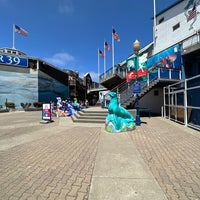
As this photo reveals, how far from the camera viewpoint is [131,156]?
12.6 ft

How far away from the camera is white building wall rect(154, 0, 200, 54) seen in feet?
49.2

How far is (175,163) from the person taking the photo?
3.40 metres

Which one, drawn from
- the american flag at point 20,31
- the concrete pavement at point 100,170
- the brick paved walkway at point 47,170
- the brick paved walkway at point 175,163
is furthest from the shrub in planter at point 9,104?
the brick paved walkway at point 175,163

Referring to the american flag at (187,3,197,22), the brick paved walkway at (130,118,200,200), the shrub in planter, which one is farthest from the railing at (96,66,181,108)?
the shrub in planter

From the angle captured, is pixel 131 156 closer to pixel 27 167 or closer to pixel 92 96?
pixel 27 167

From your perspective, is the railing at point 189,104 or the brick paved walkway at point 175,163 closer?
the brick paved walkway at point 175,163

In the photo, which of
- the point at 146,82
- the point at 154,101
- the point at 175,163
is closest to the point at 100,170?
the point at 175,163

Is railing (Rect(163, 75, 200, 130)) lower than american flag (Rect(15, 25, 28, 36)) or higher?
lower

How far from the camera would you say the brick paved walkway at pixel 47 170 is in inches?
93.7

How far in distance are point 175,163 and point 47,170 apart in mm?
3048

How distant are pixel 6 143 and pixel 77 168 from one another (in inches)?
138

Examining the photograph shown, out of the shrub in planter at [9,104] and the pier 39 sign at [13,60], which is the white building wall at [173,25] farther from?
the shrub in planter at [9,104]

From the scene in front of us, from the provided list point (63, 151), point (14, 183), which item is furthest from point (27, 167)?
point (63, 151)

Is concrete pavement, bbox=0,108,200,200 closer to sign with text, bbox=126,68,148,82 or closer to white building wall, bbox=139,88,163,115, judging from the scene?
sign with text, bbox=126,68,148,82
